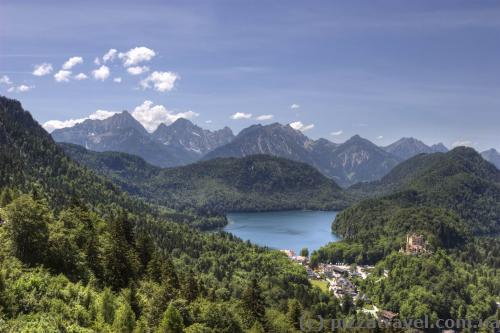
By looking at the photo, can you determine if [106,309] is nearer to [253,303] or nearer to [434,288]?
[253,303]

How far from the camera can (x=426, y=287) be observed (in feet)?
359

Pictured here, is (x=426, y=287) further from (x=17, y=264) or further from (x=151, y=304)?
(x=17, y=264)

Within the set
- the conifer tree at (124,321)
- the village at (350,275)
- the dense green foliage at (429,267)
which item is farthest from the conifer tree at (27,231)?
the dense green foliage at (429,267)

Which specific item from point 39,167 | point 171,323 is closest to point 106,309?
point 171,323

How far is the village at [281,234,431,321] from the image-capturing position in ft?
331

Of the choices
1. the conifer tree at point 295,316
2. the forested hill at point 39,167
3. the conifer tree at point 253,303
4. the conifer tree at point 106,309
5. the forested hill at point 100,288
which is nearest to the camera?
the forested hill at point 100,288

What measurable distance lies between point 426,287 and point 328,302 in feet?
99.8

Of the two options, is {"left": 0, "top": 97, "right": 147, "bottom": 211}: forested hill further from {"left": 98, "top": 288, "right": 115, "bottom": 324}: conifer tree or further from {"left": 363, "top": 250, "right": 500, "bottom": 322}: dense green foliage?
{"left": 363, "top": 250, "right": 500, "bottom": 322}: dense green foliage

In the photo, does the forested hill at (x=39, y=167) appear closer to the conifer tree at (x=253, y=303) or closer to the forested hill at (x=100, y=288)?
the forested hill at (x=100, y=288)

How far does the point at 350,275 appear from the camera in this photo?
12925 cm

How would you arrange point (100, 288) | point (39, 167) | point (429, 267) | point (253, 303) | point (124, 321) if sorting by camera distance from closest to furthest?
point (124, 321)
point (100, 288)
point (253, 303)
point (429, 267)
point (39, 167)

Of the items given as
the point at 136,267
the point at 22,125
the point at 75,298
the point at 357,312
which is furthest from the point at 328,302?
the point at 22,125

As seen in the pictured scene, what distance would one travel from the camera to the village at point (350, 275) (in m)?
101

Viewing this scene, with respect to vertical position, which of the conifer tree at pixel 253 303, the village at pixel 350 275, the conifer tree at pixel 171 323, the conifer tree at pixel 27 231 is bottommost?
the village at pixel 350 275
